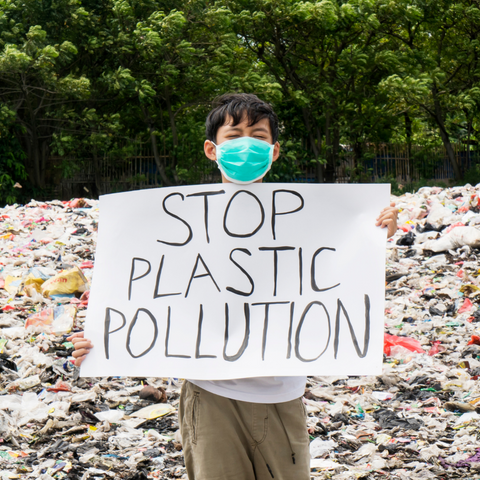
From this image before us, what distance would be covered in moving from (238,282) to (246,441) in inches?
15.5

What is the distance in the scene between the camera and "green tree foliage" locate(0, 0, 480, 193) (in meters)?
12.1

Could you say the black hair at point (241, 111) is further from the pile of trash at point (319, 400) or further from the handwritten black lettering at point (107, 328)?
the pile of trash at point (319, 400)

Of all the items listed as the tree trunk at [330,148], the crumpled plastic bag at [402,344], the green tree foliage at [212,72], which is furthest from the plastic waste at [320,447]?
the tree trunk at [330,148]

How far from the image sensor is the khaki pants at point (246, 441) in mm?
1253

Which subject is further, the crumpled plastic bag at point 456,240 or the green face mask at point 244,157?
the crumpled plastic bag at point 456,240

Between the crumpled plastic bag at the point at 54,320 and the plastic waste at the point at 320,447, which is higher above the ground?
the crumpled plastic bag at the point at 54,320

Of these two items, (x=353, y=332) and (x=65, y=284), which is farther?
(x=65, y=284)

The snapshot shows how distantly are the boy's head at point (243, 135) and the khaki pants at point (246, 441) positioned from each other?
1.94ft

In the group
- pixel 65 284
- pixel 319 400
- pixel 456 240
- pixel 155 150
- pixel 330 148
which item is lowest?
pixel 319 400

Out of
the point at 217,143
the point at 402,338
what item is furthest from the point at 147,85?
the point at 217,143

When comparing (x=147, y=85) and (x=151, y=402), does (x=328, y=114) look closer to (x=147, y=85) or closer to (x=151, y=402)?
(x=147, y=85)

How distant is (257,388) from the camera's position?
1.31m

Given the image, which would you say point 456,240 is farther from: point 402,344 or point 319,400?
point 319,400

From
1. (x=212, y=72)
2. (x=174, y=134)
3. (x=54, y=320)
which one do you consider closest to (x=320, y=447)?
(x=54, y=320)
